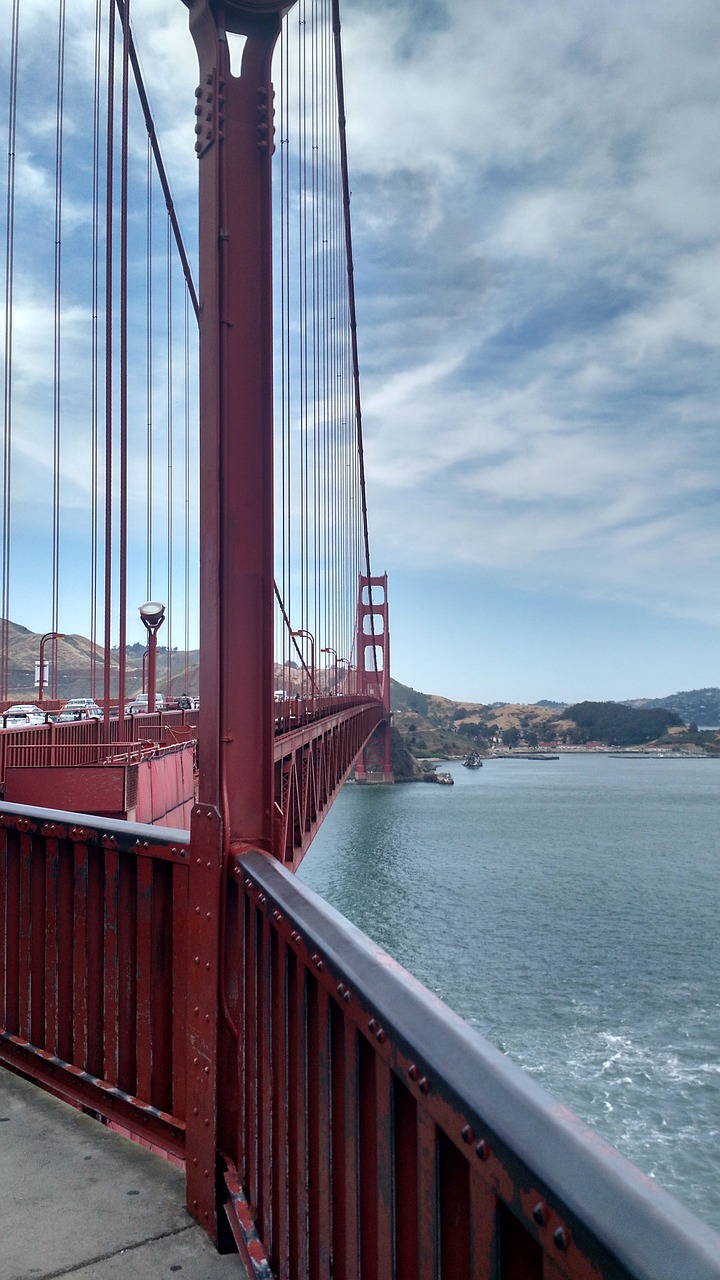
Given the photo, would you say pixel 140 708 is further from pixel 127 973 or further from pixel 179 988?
pixel 179 988

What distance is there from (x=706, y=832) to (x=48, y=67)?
133 ft

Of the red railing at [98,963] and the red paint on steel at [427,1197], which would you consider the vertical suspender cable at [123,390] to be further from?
the red paint on steel at [427,1197]

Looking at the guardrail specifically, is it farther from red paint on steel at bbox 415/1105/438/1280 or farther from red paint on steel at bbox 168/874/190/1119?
red paint on steel at bbox 168/874/190/1119

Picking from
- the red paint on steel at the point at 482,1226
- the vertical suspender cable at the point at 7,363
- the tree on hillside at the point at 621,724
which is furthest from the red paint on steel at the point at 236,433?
the tree on hillside at the point at 621,724

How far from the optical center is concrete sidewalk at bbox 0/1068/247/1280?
1997 millimetres

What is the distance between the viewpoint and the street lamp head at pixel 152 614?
16.8m

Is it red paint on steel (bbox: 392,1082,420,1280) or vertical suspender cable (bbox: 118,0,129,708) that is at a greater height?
vertical suspender cable (bbox: 118,0,129,708)

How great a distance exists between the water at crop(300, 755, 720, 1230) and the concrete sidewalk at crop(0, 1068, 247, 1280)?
476cm

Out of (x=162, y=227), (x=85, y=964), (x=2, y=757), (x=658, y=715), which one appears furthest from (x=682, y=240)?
(x=658, y=715)

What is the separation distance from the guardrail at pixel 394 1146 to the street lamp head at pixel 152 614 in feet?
49.5

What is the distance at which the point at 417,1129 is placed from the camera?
1243mm

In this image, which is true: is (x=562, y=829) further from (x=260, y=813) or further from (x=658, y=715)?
(x=658, y=715)

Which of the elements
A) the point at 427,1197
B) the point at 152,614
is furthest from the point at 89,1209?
the point at 152,614

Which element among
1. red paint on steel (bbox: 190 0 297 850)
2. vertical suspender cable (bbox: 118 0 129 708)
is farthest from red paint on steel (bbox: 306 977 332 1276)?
vertical suspender cable (bbox: 118 0 129 708)
